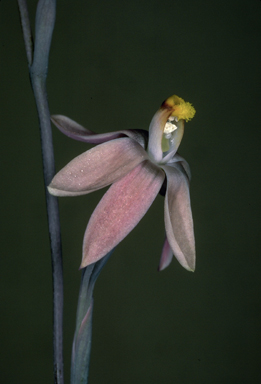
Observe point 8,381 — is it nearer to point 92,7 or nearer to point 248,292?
point 248,292

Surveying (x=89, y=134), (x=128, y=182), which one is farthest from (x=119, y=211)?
(x=89, y=134)

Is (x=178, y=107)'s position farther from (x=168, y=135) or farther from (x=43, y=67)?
(x=43, y=67)

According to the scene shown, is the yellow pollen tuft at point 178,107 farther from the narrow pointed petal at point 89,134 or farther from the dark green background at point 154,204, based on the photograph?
the dark green background at point 154,204

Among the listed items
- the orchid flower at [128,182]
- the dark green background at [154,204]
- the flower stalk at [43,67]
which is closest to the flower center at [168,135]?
the orchid flower at [128,182]

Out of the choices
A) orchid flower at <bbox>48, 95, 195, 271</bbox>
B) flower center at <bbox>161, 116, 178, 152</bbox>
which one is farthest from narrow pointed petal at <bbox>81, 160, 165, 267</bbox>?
flower center at <bbox>161, 116, 178, 152</bbox>

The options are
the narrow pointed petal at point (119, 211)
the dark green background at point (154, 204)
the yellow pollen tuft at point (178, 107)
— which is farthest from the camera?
the dark green background at point (154, 204)

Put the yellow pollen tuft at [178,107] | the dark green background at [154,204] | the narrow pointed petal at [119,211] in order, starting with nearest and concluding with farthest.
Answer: the narrow pointed petal at [119,211]
the yellow pollen tuft at [178,107]
the dark green background at [154,204]

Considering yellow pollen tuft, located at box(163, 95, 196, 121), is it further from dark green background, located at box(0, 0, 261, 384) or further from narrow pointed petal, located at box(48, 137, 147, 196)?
dark green background, located at box(0, 0, 261, 384)
